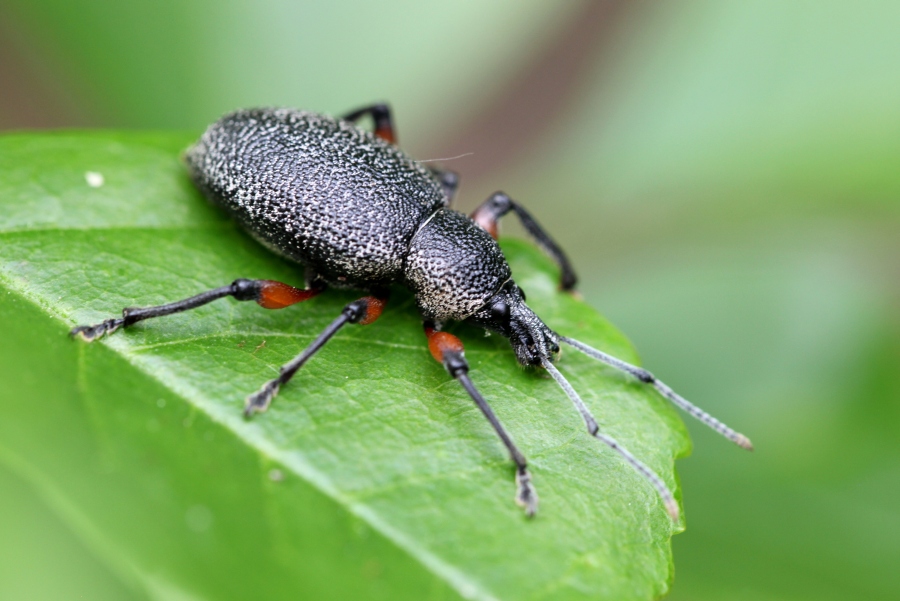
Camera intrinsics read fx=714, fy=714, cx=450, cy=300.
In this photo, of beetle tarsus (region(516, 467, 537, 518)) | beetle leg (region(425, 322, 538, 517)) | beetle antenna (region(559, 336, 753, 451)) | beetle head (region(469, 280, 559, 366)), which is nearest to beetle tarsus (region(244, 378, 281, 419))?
beetle leg (region(425, 322, 538, 517))

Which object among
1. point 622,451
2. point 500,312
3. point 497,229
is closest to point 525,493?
point 622,451

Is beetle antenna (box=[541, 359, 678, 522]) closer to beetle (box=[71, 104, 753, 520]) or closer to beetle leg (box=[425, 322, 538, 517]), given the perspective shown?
beetle (box=[71, 104, 753, 520])

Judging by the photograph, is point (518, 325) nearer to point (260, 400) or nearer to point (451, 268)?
point (451, 268)

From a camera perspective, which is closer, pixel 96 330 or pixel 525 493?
pixel 525 493

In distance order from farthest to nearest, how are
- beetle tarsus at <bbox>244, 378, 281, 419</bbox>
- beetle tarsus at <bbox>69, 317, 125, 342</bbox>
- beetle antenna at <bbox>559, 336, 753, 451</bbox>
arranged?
1. beetle antenna at <bbox>559, 336, 753, 451</bbox>
2. beetle tarsus at <bbox>69, 317, 125, 342</bbox>
3. beetle tarsus at <bbox>244, 378, 281, 419</bbox>

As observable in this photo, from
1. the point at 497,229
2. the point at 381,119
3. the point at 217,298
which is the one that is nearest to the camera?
the point at 217,298

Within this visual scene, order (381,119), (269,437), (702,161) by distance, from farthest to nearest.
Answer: (702,161) < (381,119) < (269,437)

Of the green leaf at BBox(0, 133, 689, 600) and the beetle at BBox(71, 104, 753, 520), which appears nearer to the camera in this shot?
the green leaf at BBox(0, 133, 689, 600)

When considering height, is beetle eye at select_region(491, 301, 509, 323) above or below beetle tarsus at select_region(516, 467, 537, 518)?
A: above
